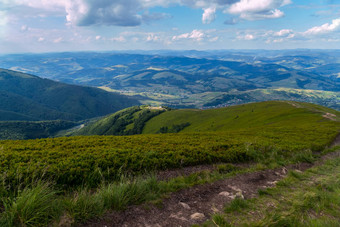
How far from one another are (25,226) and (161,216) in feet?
15.9

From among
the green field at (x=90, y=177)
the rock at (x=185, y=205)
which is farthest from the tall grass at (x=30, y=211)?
the rock at (x=185, y=205)

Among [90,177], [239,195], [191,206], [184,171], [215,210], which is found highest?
[90,177]

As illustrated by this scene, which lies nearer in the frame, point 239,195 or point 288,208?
point 288,208

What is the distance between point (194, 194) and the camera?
1038 cm

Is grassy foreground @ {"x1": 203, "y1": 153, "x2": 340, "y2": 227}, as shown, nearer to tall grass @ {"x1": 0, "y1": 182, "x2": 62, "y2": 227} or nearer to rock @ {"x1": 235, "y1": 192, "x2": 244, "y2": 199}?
rock @ {"x1": 235, "y1": 192, "x2": 244, "y2": 199}

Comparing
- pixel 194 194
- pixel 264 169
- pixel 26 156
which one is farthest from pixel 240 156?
pixel 26 156

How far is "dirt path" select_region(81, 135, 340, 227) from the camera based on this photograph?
7621 mm

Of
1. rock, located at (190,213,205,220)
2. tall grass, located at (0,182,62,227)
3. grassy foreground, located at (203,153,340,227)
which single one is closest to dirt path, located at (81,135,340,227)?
rock, located at (190,213,205,220)

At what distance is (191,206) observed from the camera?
9.14m

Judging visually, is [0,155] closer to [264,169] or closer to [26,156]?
[26,156]

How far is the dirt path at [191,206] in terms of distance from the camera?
25.0 feet

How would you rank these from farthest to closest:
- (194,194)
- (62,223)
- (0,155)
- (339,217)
A: (0,155), (194,194), (339,217), (62,223)

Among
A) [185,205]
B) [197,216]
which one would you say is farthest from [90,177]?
[197,216]

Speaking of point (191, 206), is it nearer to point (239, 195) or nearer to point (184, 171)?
point (239, 195)
